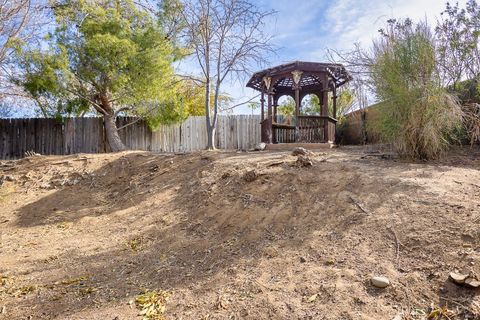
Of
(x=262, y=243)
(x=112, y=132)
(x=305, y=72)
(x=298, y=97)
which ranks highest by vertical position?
(x=305, y=72)

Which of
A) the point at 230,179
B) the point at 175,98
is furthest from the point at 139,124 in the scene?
the point at 230,179

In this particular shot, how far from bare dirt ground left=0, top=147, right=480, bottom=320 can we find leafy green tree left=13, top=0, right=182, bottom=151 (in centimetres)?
466

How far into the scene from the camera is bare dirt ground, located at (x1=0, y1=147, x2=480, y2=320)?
252 cm

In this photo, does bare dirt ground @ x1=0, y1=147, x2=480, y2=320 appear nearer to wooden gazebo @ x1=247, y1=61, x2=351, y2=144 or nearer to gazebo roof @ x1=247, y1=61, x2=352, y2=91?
wooden gazebo @ x1=247, y1=61, x2=351, y2=144

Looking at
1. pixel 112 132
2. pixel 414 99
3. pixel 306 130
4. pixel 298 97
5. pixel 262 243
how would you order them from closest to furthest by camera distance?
pixel 262 243
pixel 414 99
pixel 298 97
pixel 306 130
pixel 112 132

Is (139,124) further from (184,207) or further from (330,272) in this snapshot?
(330,272)

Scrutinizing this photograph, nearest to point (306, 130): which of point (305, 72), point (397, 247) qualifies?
point (305, 72)

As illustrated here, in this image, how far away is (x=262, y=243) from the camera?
3.50 metres

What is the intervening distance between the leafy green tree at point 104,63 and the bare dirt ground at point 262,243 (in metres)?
4.66

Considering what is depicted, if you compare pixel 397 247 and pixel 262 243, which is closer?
pixel 397 247

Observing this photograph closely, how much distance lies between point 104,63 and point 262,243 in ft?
26.5

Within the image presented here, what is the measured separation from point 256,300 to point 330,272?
2.13ft

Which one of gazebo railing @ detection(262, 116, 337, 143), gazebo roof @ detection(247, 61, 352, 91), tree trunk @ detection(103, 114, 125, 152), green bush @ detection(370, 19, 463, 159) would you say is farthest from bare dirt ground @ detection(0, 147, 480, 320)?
tree trunk @ detection(103, 114, 125, 152)

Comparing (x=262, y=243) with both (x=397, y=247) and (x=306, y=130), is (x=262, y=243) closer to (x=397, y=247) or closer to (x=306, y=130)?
(x=397, y=247)
